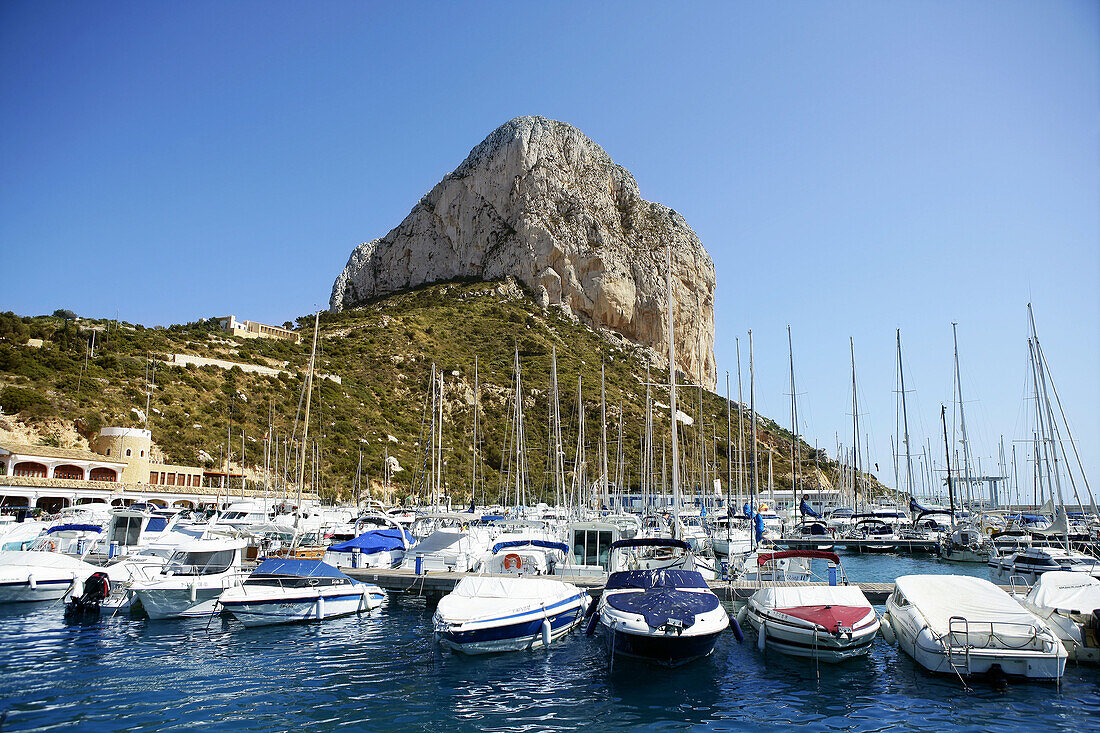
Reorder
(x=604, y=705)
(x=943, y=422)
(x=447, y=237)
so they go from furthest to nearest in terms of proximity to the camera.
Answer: (x=447, y=237) < (x=943, y=422) < (x=604, y=705)

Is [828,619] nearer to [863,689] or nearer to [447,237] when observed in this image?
[863,689]

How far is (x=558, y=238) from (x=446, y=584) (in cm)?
10298

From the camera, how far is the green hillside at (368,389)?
66375mm

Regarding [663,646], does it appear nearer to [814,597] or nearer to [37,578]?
[814,597]

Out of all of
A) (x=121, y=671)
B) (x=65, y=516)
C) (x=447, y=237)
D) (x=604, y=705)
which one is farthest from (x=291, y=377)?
(x=604, y=705)

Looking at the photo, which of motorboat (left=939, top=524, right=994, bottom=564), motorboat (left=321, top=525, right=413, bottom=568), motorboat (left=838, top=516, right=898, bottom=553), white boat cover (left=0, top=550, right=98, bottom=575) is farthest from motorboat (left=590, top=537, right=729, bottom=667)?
motorboat (left=838, top=516, right=898, bottom=553)

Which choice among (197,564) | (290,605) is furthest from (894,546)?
(197,564)

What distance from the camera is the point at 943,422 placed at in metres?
53.5

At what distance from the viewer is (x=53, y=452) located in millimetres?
56125

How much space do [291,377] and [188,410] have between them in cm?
1567

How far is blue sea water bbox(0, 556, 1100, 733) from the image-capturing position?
13641mm

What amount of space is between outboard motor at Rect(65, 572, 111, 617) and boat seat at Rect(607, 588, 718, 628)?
686 inches

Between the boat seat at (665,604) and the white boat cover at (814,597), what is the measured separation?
1.99m

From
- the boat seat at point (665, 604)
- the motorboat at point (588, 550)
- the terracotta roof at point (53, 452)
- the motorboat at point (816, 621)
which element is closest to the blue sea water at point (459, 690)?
the motorboat at point (816, 621)
